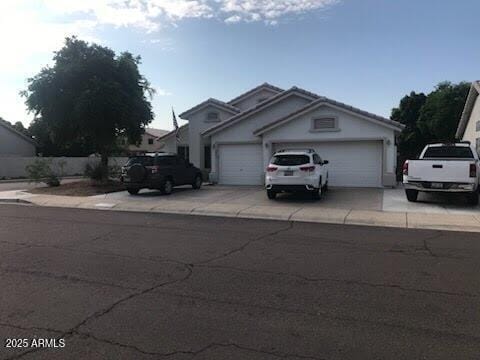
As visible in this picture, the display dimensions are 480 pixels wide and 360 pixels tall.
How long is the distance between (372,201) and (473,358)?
12.2m

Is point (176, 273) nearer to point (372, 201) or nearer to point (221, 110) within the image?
point (372, 201)

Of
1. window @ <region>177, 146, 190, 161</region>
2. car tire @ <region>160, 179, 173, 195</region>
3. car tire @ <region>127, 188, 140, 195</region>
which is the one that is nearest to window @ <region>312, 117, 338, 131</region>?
car tire @ <region>160, 179, 173, 195</region>

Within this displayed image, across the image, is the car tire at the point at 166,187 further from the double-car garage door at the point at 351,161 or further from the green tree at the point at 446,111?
the green tree at the point at 446,111

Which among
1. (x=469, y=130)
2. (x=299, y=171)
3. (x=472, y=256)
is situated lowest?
(x=472, y=256)

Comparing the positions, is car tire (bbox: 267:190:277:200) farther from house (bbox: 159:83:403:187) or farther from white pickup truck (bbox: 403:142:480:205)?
house (bbox: 159:83:403:187)

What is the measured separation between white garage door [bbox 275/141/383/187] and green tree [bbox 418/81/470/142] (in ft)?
77.4

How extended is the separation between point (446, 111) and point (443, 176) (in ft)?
101

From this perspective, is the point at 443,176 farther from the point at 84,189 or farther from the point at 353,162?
the point at 84,189

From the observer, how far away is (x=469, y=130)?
2880 cm

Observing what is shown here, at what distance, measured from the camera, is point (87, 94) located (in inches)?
880

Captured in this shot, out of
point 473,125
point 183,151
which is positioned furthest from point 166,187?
point 473,125

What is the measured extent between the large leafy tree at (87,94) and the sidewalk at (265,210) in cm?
534

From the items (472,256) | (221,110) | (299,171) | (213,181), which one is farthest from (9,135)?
(472,256)

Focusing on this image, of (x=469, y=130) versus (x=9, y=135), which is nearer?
(x=469, y=130)
